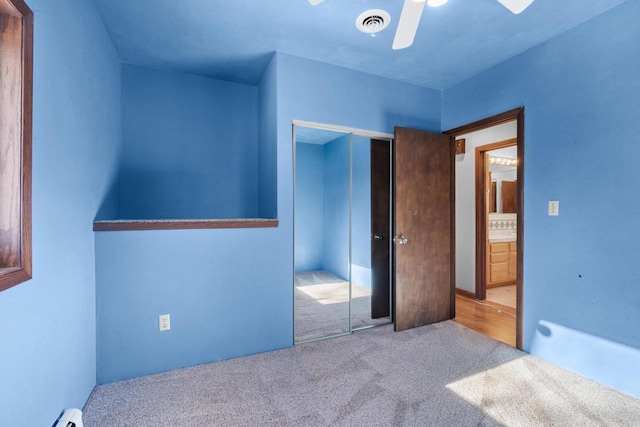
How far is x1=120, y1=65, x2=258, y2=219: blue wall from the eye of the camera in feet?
8.55

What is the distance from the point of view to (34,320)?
1.17 meters

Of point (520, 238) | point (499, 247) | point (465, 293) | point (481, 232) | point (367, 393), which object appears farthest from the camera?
point (499, 247)

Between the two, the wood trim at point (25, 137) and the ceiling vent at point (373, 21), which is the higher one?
the ceiling vent at point (373, 21)

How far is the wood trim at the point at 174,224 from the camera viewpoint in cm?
188

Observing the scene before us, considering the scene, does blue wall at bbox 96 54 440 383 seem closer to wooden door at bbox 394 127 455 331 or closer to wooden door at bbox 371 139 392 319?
wooden door at bbox 371 139 392 319

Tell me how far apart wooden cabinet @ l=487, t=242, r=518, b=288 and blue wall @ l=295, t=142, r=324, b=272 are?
2549mm

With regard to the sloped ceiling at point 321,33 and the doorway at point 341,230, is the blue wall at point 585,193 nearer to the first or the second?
the sloped ceiling at point 321,33

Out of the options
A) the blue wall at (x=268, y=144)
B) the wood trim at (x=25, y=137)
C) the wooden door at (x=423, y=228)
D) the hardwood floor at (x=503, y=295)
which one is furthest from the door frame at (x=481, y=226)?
the wood trim at (x=25, y=137)

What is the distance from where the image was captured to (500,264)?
4289 millimetres

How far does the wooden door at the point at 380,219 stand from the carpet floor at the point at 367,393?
701 mm

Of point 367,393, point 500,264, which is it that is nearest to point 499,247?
point 500,264

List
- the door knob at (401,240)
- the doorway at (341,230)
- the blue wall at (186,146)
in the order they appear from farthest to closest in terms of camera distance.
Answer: the doorway at (341,230)
the door knob at (401,240)
the blue wall at (186,146)

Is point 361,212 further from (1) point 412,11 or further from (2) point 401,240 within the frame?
(1) point 412,11

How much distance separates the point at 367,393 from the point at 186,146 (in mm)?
2610
